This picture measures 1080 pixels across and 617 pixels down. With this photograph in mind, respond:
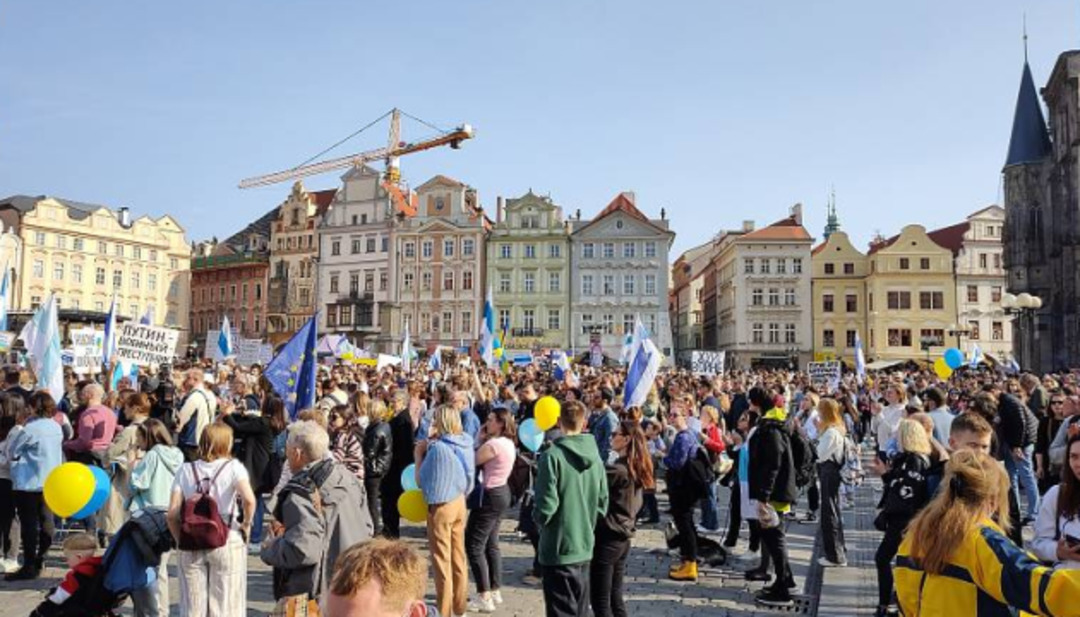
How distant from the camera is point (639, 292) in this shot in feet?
197

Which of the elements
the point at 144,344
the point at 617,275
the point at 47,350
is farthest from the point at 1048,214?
the point at 47,350

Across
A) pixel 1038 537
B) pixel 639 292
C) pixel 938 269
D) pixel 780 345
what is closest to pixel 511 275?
pixel 639 292

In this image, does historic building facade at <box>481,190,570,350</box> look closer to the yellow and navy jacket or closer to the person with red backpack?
the person with red backpack

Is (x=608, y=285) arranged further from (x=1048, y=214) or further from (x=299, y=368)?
(x=299, y=368)

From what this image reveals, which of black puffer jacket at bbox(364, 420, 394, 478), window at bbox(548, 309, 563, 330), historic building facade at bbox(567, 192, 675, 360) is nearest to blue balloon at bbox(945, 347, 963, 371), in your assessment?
black puffer jacket at bbox(364, 420, 394, 478)

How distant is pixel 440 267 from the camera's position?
62500 millimetres

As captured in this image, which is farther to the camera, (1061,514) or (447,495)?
(447,495)

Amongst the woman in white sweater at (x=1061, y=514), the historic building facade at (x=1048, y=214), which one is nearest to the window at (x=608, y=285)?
the historic building facade at (x=1048, y=214)

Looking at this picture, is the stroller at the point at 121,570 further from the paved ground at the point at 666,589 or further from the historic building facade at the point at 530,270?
the historic building facade at the point at 530,270

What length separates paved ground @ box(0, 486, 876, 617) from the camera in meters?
7.42

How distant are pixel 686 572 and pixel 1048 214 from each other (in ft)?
173

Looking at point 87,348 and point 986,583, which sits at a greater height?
point 87,348

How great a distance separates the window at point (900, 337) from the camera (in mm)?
60281

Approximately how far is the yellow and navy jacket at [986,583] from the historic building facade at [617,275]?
5576 centimetres
